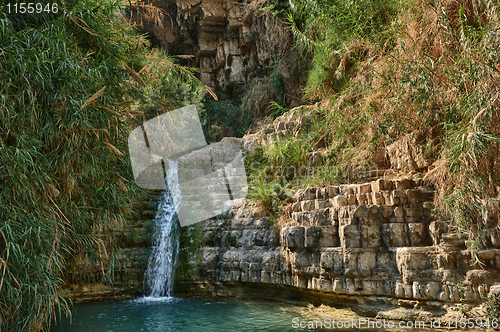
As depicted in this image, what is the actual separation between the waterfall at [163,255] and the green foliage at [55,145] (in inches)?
124

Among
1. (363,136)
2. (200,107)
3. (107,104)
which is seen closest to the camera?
(107,104)

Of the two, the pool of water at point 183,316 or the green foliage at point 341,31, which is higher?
the green foliage at point 341,31

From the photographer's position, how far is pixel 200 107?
45.0 feet

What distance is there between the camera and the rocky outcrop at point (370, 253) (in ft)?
14.6

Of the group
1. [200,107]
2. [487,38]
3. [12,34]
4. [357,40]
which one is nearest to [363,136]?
[357,40]

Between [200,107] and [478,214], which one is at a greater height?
[200,107]

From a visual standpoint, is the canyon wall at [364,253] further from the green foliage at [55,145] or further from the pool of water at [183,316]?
the green foliage at [55,145]

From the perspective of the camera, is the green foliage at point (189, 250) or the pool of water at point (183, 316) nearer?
the pool of water at point (183, 316)

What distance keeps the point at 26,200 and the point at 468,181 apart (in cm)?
500

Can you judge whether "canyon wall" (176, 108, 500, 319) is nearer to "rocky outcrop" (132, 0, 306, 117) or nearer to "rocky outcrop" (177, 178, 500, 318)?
"rocky outcrop" (177, 178, 500, 318)

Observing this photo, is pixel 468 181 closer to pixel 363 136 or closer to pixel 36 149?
pixel 363 136

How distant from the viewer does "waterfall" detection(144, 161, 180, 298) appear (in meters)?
7.64

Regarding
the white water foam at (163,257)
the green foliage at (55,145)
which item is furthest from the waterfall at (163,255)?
A: the green foliage at (55,145)

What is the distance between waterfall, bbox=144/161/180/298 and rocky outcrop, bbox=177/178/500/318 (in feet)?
5.84
